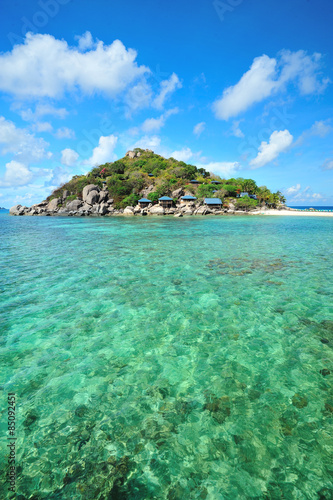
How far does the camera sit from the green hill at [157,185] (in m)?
73.9

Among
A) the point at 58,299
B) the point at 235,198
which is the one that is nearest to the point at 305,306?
the point at 58,299

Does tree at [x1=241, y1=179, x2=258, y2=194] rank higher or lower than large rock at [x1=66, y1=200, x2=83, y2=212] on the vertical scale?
higher

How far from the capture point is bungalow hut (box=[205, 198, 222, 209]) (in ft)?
221

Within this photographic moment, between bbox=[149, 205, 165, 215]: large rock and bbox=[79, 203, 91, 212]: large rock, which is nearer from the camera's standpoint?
bbox=[149, 205, 165, 215]: large rock

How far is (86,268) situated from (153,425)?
882 centimetres

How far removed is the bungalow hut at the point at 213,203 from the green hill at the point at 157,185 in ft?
16.8

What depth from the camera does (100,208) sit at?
227 ft

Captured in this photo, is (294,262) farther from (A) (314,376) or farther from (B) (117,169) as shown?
(B) (117,169)

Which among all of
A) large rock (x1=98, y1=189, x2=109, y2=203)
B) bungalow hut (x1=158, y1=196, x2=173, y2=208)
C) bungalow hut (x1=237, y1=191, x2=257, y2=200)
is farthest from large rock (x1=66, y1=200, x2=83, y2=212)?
bungalow hut (x1=237, y1=191, x2=257, y2=200)

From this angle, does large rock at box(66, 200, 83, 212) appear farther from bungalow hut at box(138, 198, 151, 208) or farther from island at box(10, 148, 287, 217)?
bungalow hut at box(138, 198, 151, 208)

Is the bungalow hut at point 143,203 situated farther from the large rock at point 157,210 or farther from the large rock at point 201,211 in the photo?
the large rock at point 201,211

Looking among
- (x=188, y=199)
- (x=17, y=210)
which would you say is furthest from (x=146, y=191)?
(x=17, y=210)

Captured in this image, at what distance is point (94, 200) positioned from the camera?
247 ft

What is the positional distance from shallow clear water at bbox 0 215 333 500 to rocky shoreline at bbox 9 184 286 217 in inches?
2022
